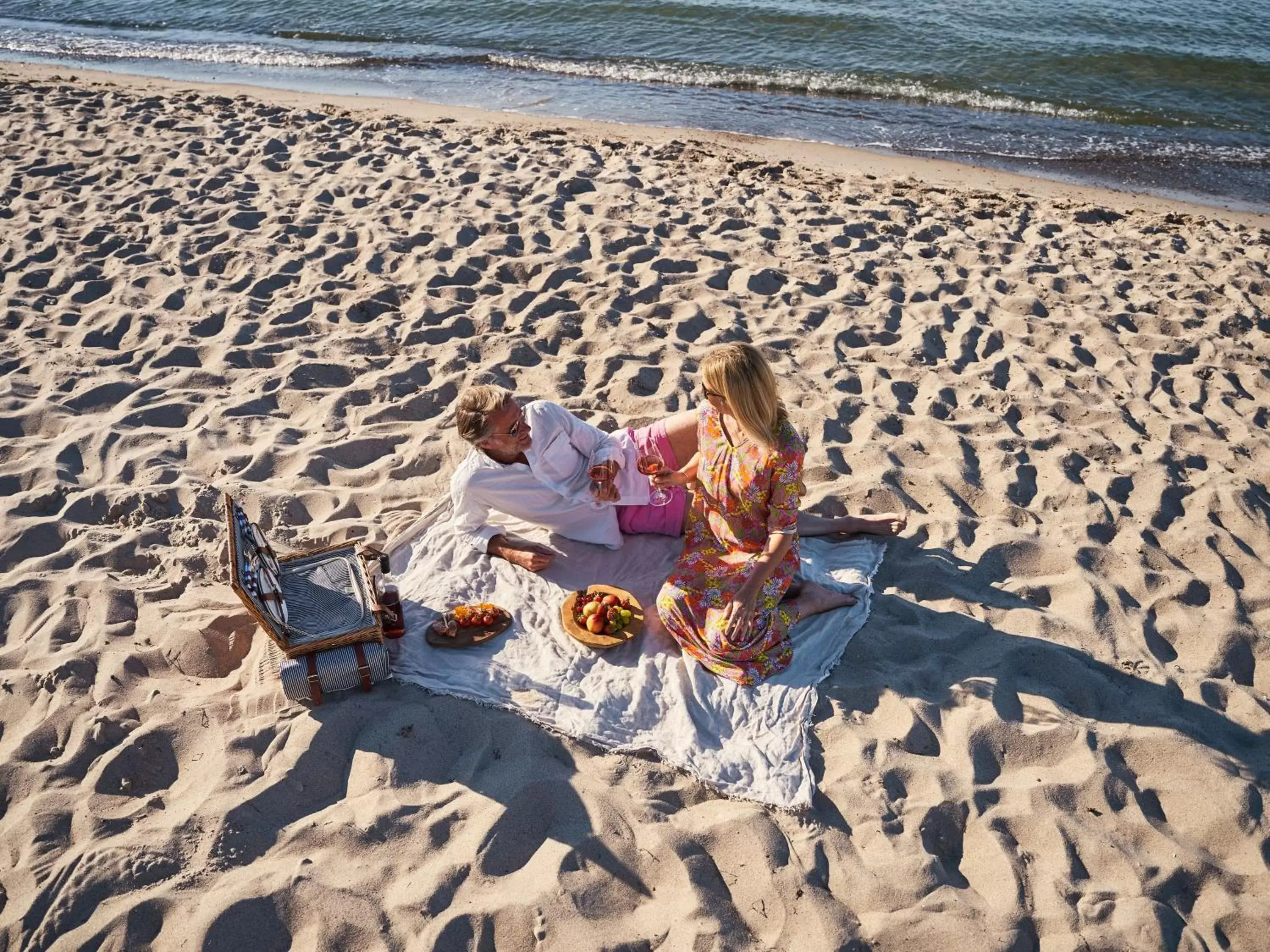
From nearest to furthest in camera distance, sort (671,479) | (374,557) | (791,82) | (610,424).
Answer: (374,557), (671,479), (610,424), (791,82)

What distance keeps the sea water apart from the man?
7599mm

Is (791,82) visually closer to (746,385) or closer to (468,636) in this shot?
(746,385)

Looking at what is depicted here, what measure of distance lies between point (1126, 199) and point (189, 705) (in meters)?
9.51

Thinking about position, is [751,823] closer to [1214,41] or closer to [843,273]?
[843,273]

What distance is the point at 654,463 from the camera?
425 cm

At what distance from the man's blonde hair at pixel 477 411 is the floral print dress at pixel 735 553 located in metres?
0.92

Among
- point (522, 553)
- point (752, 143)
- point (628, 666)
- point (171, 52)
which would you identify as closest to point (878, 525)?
point (628, 666)

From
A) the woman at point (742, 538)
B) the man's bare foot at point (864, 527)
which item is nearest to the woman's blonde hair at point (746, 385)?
the woman at point (742, 538)

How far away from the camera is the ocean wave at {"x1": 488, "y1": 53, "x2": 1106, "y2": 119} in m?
12.1

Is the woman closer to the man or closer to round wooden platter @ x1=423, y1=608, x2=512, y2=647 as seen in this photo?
the man

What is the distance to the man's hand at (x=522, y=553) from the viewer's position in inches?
165

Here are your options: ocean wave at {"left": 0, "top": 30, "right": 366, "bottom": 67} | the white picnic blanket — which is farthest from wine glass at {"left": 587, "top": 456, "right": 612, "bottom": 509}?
ocean wave at {"left": 0, "top": 30, "right": 366, "bottom": 67}

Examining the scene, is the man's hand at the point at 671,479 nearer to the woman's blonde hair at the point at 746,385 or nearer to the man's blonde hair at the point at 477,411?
the woman's blonde hair at the point at 746,385

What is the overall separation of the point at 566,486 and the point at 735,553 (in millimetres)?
859
